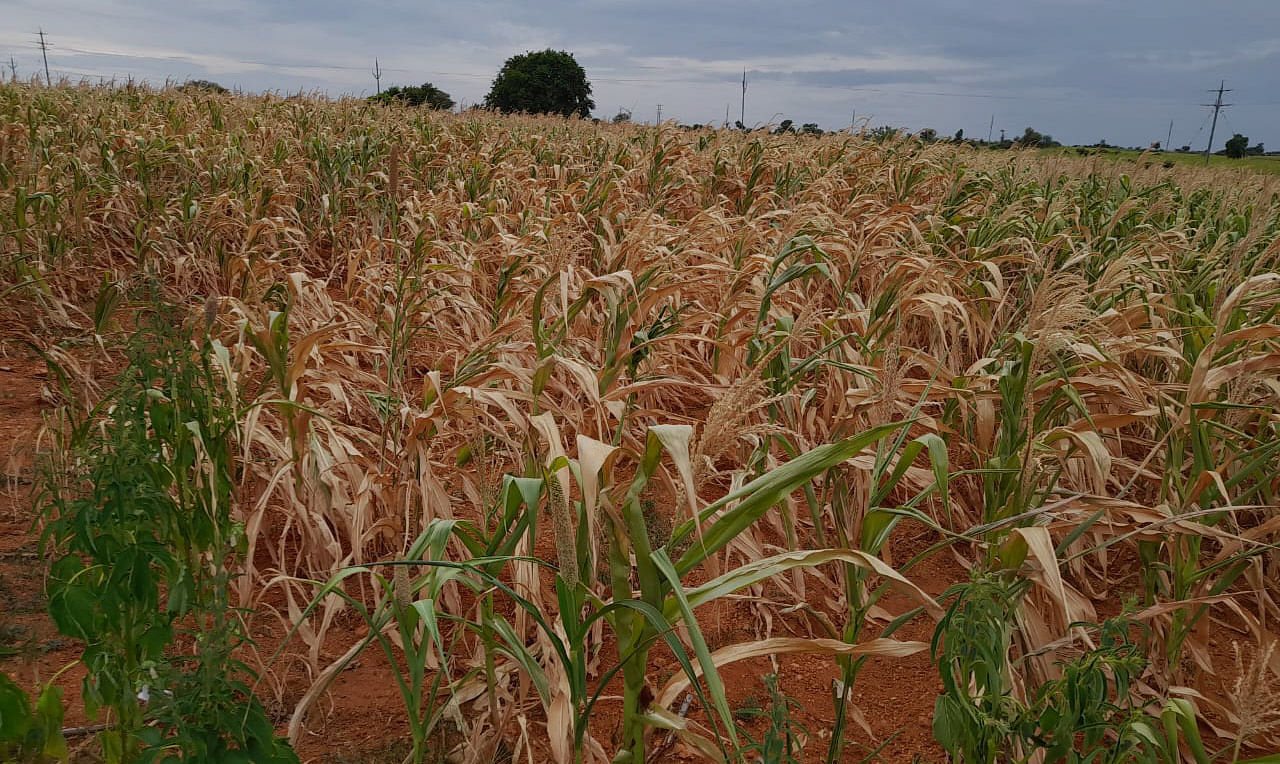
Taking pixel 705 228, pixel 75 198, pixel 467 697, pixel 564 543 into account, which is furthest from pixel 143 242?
pixel 564 543

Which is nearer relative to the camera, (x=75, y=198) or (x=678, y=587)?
(x=678, y=587)

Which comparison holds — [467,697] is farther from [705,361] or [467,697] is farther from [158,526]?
[705,361]

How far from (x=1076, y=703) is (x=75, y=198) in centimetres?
530

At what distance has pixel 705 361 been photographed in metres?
3.31

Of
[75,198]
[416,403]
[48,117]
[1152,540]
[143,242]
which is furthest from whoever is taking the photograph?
[48,117]

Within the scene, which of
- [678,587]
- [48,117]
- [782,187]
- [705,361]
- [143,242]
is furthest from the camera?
[48,117]

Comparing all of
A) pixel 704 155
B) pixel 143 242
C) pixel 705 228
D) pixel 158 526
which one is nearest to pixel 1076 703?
pixel 158 526

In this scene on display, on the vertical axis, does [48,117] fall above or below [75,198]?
above

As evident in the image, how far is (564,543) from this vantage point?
107 cm

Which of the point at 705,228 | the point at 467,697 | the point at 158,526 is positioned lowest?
the point at 467,697

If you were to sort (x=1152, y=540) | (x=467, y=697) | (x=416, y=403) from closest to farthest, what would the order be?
1. (x=467, y=697)
2. (x=1152, y=540)
3. (x=416, y=403)

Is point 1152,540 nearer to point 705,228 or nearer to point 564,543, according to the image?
point 564,543

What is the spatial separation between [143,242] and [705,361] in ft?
9.83

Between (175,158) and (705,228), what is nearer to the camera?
(705,228)
